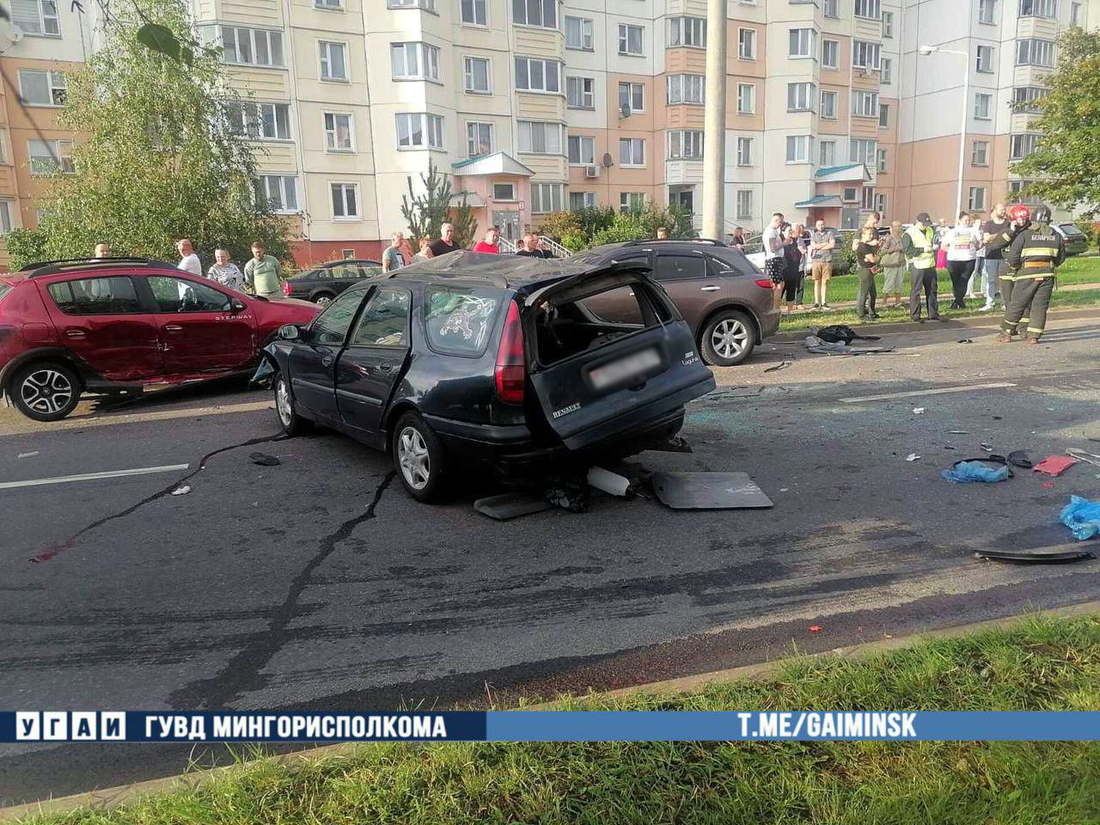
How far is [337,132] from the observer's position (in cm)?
3809

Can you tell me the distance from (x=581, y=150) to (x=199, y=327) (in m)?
38.7

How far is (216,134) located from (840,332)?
52.9 ft

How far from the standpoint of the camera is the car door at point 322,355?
701 cm

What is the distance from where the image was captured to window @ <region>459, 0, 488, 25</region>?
131 ft

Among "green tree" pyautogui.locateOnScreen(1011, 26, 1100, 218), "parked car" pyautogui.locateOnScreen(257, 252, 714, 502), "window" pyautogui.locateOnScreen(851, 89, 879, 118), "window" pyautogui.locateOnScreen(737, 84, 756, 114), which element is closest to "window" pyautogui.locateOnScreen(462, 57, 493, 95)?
"window" pyautogui.locateOnScreen(737, 84, 756, 114)

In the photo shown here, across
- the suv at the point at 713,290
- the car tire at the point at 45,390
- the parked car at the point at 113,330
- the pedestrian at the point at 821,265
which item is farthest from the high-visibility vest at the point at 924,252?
the car tire at the point at 45,390

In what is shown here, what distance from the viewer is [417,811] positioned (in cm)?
265

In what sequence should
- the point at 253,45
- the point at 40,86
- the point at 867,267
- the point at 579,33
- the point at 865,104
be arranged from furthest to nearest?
the point at 865,104
the point at 579,33
the point at 40,86
the point at 253,45
the point at 867,267

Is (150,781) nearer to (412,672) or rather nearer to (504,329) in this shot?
(412,672)

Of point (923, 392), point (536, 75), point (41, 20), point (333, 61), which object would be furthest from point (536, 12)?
point (923, 392)

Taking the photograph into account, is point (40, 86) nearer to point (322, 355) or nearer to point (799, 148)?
point (322, 355)

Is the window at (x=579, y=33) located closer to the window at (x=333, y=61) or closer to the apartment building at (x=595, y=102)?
the apartment building at (x=595, y=102)

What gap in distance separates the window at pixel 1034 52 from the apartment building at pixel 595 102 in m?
0.14

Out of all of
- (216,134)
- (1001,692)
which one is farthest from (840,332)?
(216,134)
